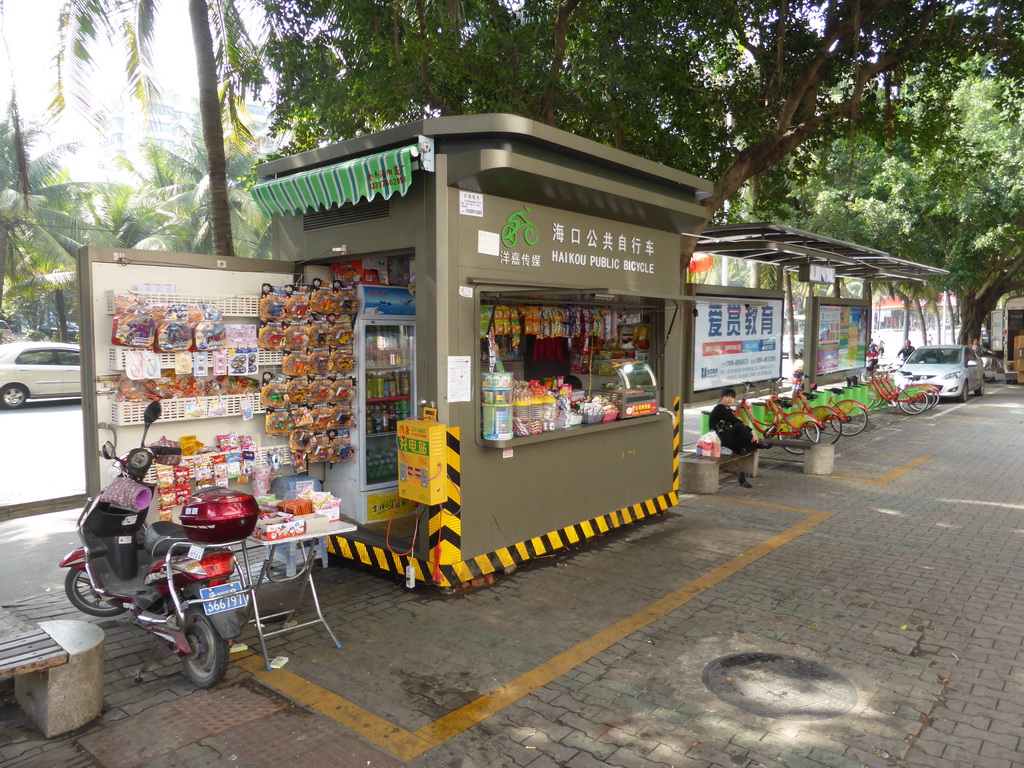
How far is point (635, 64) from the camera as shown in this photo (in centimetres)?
930

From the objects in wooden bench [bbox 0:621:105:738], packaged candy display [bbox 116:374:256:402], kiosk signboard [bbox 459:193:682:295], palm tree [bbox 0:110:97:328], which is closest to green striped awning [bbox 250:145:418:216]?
kiosk signboard [bbox 459:193:682:295]

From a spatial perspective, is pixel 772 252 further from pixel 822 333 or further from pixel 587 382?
pixel 587 382

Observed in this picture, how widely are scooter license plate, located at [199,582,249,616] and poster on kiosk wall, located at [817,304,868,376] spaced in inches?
508

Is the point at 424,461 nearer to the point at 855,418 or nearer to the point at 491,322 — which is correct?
the point at 491,322

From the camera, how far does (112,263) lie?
17.2ft

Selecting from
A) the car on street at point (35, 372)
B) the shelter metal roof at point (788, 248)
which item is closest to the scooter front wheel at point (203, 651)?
the shelter metal roof at point (788, 248)

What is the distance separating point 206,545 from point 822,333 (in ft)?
43.5

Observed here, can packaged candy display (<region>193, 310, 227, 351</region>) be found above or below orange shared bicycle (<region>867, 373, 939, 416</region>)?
above

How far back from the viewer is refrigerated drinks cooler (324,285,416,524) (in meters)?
6.45

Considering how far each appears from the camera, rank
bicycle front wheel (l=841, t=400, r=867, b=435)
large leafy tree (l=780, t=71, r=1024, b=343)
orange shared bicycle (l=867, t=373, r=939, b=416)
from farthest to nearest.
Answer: large leafy tree (l=780, t=71, r=1024, b=343) < orange shared bicycle (l=867, t=373, r=939, b=416) < bicycle front wheel (l=841, t=400, r=867, b=435)

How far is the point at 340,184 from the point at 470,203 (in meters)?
1.08

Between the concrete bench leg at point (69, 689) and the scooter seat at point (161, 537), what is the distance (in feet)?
2.28

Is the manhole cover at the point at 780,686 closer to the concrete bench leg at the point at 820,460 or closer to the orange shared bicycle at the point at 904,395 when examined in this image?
the concrete bench leg at the point at 820,460

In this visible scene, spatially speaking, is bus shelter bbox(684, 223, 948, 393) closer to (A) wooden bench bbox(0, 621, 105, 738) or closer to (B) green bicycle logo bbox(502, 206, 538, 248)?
(B) green bicycle logo bbox(502, 206, 538, 248)
